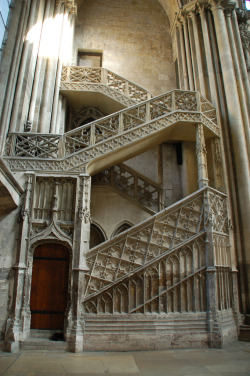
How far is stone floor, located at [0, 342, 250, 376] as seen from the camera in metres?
4.88

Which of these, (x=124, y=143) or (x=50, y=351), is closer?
(x=50, y=351)

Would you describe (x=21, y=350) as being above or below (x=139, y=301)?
below

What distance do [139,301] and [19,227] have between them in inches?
142

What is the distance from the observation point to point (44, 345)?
20.9 feet

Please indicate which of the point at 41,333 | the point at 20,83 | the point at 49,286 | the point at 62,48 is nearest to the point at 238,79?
the point at 62,48

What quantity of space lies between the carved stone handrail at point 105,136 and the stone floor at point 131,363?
4.54m

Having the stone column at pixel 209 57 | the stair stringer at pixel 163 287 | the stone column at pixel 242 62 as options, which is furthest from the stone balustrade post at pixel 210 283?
the stone column at pixel 242 62

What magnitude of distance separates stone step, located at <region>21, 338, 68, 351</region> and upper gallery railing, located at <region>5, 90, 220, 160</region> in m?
4.67

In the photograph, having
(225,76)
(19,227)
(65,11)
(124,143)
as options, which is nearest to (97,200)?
(124,143)

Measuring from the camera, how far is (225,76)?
1088cm

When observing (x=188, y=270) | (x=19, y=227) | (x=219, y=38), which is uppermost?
(x=219, y=38)

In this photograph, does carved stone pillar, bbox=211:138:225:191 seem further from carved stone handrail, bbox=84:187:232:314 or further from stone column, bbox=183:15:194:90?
stone column, bbox=183:15:194:90

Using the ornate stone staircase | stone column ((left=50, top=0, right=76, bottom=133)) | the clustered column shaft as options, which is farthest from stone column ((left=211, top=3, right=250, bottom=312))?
stone column ((left=50, top=0, right=76, bottom=133))

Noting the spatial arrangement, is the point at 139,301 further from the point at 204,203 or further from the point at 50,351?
the point at 204,203
